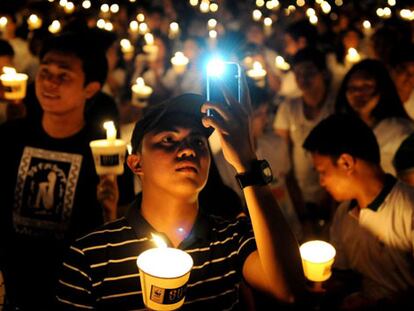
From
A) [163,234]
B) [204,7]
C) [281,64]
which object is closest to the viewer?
[163,234]

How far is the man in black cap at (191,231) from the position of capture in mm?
1867

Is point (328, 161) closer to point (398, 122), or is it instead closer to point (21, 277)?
point (398, 122)

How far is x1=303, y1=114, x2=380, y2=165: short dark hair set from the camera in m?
3.13

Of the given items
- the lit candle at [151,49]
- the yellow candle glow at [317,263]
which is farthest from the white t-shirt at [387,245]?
the lit candle at [151,49]

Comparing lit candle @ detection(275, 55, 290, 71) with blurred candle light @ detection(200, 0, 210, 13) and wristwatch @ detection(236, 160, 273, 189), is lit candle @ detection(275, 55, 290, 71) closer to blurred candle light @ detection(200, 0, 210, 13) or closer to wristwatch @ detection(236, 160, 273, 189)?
blurred candle light @ detection(200, 0, 210, 13)

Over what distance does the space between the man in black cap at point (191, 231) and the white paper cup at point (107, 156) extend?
0.34 metres

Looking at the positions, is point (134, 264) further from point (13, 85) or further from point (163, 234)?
point (13, 85)

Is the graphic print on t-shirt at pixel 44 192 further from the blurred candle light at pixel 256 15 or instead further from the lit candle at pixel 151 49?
the blurred candle light at pixel 256 15

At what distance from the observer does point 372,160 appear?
123 inches

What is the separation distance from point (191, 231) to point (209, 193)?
923 millimetres

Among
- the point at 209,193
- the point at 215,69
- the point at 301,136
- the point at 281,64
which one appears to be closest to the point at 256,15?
the point at 281,64

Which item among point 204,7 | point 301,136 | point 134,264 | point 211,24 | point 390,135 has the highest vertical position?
point 204,7

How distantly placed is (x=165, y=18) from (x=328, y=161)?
8.43 m

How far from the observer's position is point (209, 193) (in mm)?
3088
